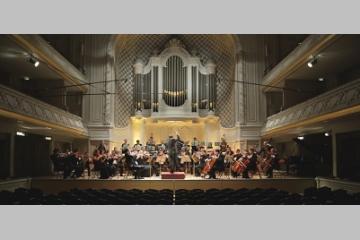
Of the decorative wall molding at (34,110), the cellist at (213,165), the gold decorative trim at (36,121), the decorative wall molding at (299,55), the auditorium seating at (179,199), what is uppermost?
the decorative wall molding at (299,55)

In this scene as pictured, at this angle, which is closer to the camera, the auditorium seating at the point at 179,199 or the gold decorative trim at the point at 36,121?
the auditorium seating at the point at 179,199

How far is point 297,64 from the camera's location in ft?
37.7

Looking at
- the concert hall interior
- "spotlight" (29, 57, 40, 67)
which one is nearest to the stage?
the concert hall interior

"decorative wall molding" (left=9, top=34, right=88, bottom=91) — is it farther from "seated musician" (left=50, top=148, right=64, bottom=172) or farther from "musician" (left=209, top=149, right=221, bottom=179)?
"musician" (left=209, top=149, right=221, bottom=179)

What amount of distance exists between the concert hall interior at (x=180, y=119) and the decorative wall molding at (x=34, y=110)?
53 mm

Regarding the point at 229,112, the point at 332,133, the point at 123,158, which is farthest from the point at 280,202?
the point at 229,112

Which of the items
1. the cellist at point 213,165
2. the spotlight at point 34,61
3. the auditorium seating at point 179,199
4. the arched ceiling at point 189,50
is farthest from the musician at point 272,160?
the spotlight at point 34,61

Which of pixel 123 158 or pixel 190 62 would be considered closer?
pixel 123 158

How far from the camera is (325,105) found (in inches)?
377

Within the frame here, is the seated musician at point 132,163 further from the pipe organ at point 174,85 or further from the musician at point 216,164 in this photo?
the pipe organ at point 174,85

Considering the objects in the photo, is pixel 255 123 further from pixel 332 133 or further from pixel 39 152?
pixel 39 152

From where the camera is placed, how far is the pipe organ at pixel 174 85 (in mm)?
15477

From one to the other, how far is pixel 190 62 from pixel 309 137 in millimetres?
5700

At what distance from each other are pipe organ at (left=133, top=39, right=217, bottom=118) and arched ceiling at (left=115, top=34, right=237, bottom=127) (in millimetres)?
696
